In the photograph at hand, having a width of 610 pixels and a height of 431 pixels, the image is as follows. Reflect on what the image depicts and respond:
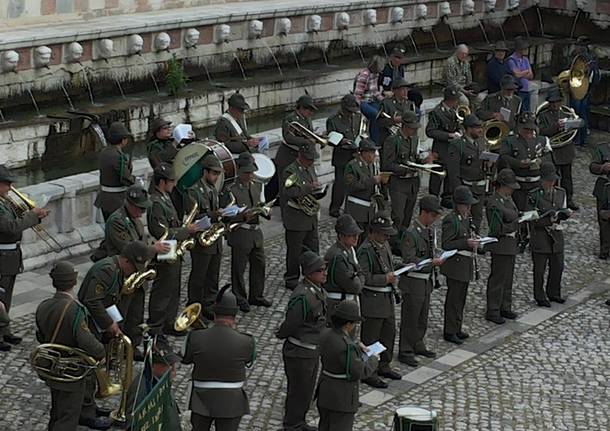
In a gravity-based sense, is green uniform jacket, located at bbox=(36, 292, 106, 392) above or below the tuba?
above

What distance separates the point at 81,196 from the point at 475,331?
4.67m

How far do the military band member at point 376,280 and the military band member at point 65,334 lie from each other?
3.03 metres

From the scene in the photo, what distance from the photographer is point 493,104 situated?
20719 mm

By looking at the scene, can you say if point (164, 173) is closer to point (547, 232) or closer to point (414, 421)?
point (414, 421)

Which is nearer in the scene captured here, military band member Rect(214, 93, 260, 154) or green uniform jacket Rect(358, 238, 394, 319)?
green uniform jacket Rect(358, 238, 394, 319)

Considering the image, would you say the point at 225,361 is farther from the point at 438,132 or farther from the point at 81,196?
the point at 438,132

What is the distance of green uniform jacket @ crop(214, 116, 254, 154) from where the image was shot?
1709 cm

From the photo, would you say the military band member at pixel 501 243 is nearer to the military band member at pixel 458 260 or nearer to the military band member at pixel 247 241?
the military band member at pixel 458 260

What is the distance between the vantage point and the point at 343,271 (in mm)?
13625

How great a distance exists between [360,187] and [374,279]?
2993mm

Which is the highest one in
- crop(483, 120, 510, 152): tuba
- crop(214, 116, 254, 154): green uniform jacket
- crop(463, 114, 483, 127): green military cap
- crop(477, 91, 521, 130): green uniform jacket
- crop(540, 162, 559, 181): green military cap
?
crop(214, 116, 254, 154): green uniform jacket

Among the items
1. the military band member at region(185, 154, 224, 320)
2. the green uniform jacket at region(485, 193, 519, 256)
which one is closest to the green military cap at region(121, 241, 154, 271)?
the military band member at region(185, 154, 224, 320)

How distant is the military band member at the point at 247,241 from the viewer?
51.0 ft

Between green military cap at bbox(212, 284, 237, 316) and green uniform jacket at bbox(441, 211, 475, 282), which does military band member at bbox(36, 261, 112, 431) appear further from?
green uniform jacket at bbox(441, 211, 475, 282)
